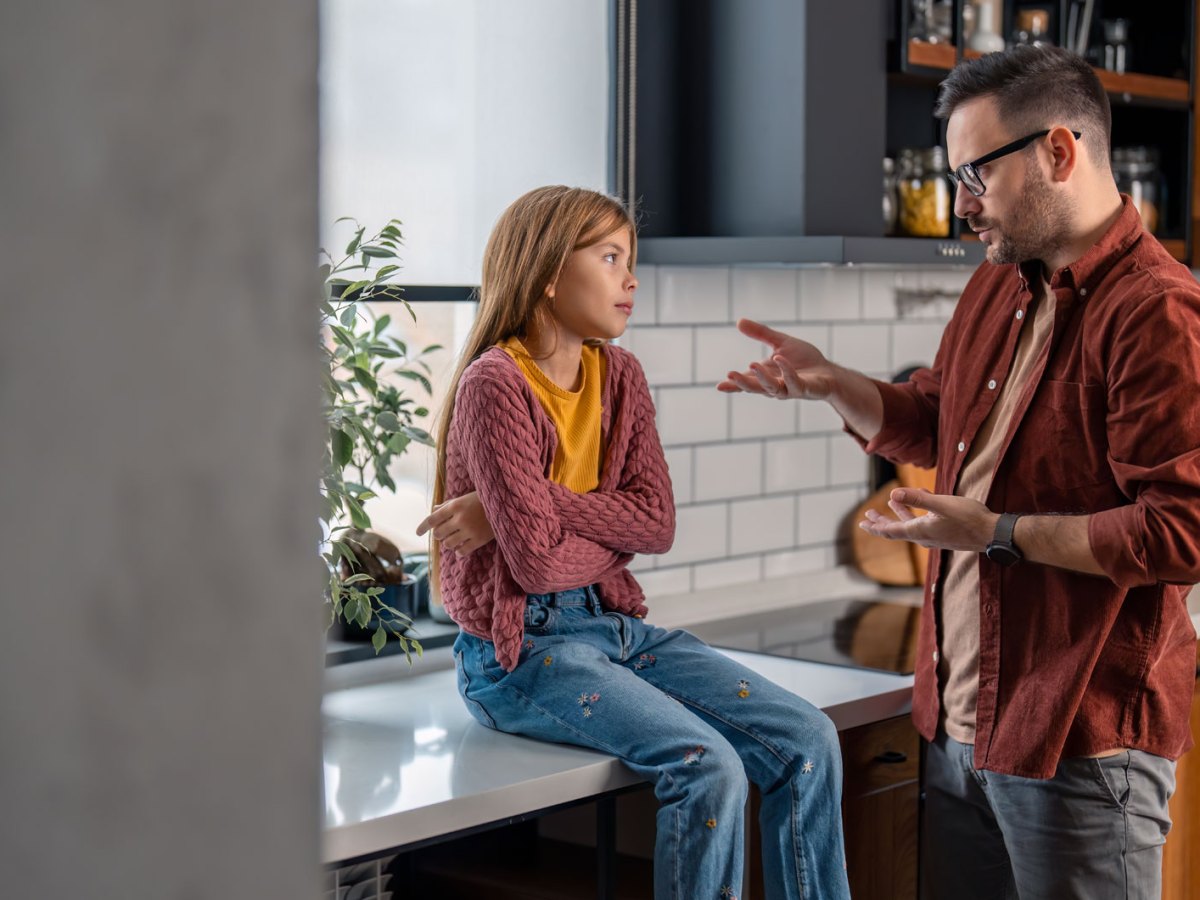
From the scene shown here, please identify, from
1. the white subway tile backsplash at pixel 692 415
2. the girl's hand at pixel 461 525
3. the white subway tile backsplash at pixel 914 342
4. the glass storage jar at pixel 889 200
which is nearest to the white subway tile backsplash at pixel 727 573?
the white subway tile backsplash at pixel 692 415

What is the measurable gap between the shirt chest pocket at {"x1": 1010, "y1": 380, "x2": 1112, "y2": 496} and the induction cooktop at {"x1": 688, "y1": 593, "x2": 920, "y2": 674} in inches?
22.5

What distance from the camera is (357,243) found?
1776mm

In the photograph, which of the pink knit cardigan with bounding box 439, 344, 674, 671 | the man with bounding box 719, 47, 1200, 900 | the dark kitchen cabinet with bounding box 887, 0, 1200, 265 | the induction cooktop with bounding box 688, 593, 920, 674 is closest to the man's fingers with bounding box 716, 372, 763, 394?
the pink knit cardigan with bounding box 439, 344, 674, 671

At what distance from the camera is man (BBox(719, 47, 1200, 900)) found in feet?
5.08

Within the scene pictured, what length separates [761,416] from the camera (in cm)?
279

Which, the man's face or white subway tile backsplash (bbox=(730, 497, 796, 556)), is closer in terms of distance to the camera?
the man's face

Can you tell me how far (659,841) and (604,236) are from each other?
2.48ft

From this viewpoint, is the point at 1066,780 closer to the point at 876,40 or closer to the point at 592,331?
the point at 592,331

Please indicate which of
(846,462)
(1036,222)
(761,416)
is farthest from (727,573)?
(1036,222)

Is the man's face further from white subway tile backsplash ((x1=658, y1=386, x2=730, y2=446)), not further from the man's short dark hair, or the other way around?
white subway tile backsplash ((x1=658, y1=386, x2=730, y2=446))

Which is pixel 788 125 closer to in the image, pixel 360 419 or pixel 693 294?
pixel 693 294

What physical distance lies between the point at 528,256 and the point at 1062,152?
2.20 ft

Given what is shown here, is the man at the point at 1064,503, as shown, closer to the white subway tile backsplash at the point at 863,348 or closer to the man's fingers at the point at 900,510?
the man's fingers at the point at 900,510

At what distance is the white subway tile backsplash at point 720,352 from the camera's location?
264 cm
